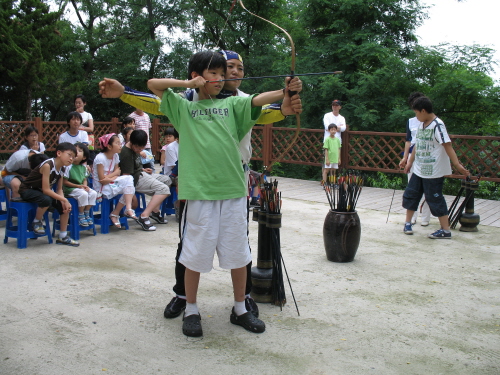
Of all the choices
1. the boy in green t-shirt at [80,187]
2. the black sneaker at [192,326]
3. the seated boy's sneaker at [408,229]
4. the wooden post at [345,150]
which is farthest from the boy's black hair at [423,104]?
the wooden post at [345,150]

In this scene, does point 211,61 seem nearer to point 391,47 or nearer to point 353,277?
point 353,277

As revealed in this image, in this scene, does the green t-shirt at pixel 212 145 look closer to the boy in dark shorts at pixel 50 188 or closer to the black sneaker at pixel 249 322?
the black sneaker at pixel 249 322

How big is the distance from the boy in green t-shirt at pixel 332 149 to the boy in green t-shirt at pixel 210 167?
730 centimetres

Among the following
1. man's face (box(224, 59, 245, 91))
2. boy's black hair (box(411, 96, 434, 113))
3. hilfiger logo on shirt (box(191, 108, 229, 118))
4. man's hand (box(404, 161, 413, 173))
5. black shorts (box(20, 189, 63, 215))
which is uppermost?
boy's black hair (box(411, 96, 434, 113))

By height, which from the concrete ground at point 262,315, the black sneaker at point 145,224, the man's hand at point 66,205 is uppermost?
the man's hand at point 66,205

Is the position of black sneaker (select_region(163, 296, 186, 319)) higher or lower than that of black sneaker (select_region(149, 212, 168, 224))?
lower

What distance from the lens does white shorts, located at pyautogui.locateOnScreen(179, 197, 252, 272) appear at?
121 inches

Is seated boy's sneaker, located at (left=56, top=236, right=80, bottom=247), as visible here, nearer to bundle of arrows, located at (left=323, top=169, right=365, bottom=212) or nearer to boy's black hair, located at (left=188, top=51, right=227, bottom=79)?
bundle of arrows, located at (left=323, top=169, right=365, bottom=212)

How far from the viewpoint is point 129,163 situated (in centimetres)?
623

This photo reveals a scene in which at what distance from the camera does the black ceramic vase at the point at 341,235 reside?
4785mm

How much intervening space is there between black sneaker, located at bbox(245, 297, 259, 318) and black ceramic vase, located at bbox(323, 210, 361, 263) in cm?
158

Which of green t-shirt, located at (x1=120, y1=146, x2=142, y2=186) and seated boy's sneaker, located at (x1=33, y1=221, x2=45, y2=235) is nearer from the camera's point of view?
seated boy's sneaker, located at (x1=33, y1=221, x2=45, y2=235)

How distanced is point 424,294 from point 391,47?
1339 centimetres

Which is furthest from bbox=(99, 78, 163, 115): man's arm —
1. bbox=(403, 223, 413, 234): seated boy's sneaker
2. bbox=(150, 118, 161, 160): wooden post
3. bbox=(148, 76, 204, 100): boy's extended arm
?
bbox=(150, 118, 161, 160): wooden post
